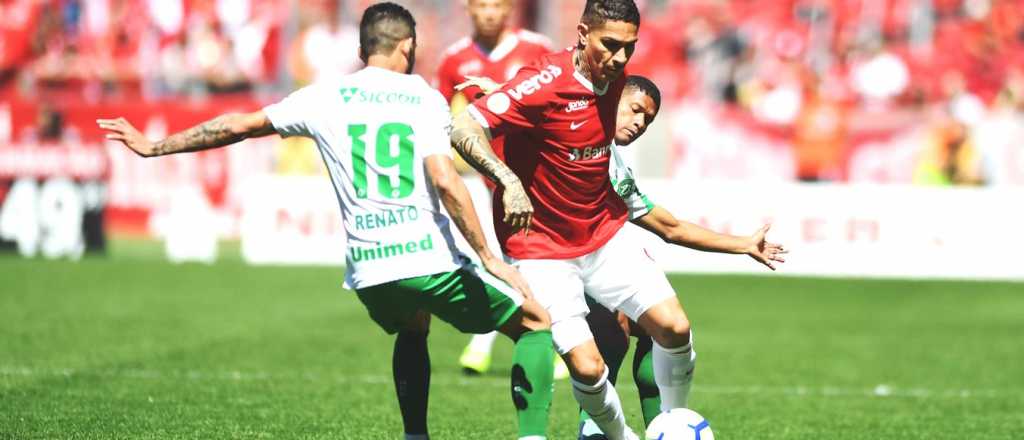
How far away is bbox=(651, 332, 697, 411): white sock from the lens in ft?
23.7

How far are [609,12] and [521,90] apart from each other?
0.52 meters

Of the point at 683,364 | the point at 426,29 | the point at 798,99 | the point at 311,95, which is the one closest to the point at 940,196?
the point at 798,99

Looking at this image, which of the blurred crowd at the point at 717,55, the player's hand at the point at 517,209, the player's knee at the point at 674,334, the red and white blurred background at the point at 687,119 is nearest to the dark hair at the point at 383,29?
A: the player's hand at the point at 517,209

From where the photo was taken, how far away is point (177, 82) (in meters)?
24.3

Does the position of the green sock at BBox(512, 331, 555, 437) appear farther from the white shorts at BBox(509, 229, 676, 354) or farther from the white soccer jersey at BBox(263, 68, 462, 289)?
the white soccer jersey at BBox(263, 68, 462, 289)

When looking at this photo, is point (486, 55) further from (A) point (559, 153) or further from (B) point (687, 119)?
(B) point (687, 119)

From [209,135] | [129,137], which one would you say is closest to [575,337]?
[209,135]

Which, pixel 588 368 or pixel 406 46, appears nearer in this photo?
pixel 406 46

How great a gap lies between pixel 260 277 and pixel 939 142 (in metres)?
9.26

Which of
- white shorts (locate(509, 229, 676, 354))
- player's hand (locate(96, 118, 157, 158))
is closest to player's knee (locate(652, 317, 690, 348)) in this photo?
white shorts (locate(509, 229, 676, 354))

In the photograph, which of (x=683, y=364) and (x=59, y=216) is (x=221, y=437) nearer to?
(x=683, y=364)

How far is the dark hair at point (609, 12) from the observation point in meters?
6.64

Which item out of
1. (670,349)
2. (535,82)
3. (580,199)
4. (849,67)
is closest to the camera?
(535,82)

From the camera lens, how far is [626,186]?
7289 millimetres
